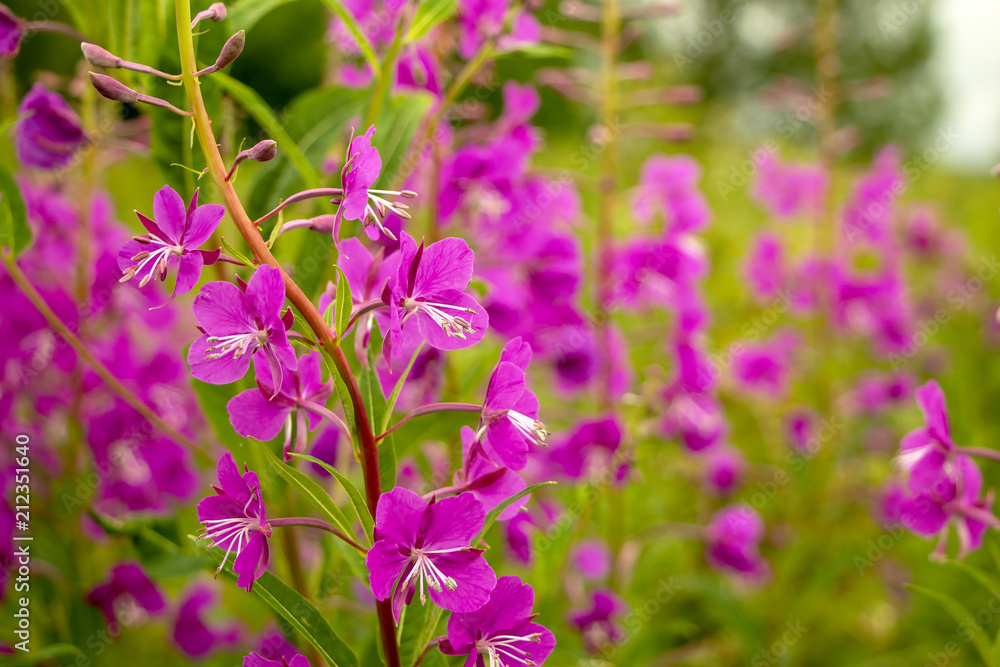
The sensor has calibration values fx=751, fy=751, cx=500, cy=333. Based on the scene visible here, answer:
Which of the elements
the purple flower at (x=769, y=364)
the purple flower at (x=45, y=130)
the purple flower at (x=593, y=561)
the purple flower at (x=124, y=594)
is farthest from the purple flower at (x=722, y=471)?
the purple flower at (x=45, y=130)

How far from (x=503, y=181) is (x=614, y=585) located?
1108 millimetres

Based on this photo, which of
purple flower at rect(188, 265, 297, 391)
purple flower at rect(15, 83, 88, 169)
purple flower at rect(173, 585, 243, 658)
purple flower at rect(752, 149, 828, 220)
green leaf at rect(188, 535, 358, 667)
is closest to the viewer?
purple flower at rect(188, 265, 297, 391)

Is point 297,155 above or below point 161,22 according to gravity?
below

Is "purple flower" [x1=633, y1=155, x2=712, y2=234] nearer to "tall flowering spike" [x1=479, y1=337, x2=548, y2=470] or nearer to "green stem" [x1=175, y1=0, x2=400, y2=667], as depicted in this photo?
"tall flowering spike" [x1=479, y1=337, x2=548, y2=470]

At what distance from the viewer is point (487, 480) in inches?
36.8

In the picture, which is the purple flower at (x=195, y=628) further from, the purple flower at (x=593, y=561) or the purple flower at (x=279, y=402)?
the purple flower at (x=279, y=402)

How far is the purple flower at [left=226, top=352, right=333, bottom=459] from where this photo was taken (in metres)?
0.89

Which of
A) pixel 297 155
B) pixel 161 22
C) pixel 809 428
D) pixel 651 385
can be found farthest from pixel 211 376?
pixel 809 428

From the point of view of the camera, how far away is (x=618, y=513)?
2080 mm

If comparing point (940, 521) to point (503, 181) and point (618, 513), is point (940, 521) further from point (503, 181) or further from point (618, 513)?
point (503, 181)

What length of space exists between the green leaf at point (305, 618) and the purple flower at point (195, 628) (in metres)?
1.23

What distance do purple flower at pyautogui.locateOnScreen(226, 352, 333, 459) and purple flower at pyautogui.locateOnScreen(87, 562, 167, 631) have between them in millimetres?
1062

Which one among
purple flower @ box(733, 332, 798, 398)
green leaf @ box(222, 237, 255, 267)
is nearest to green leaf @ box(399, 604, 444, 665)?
green leaf @ box(222, 237, 255, 267)

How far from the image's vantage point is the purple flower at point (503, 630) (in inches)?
34.9
